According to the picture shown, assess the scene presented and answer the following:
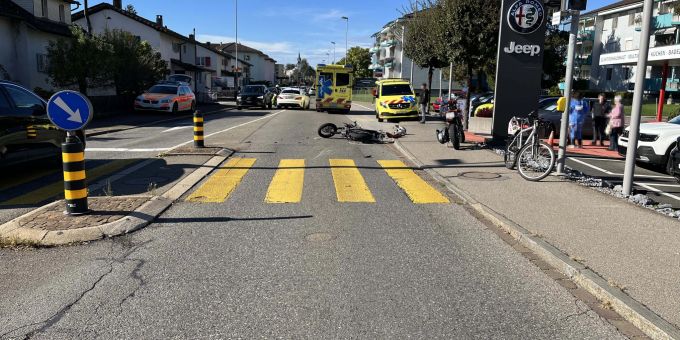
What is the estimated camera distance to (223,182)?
9.24m

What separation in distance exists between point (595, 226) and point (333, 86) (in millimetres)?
27453

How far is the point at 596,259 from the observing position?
506 centimetres

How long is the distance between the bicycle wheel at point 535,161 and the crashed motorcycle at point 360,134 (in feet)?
22.7

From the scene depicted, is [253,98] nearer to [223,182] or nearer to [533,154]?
[223,182]

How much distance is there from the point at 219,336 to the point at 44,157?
7262mm

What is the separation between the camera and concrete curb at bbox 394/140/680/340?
12.1 feet

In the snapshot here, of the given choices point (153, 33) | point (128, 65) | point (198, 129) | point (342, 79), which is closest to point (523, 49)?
point (198, 129)

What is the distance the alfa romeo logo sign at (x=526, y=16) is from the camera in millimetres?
13352

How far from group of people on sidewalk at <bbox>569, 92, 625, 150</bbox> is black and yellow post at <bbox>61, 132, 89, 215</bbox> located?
1310 cm

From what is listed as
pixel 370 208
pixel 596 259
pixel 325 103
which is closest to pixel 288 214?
pixel 370 208

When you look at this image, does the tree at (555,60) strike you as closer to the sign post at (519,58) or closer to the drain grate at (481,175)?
the sign post at (519,58)

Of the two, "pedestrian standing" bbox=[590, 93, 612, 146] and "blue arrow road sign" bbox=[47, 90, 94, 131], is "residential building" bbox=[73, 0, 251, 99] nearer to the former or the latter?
"pedestrian standing" bbox=[590, 93, 612, 146]

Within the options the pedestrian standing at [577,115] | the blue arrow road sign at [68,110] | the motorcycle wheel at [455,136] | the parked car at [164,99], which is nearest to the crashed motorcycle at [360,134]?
the motorcycle wheel at [455,136]

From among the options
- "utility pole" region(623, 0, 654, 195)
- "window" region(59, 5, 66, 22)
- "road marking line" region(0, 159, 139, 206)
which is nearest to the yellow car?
"road marking line" region(0, 159, 139, 206)
